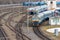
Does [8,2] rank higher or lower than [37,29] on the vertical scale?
lower

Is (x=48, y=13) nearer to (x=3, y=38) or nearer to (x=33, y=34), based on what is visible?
(x=33, y=34)

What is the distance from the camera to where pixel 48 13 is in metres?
44.5

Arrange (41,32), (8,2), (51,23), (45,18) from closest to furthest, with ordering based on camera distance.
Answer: (41,32)
(51,23)
(45,18)
(8,2)

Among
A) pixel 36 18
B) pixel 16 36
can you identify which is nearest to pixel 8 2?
pixel 36 18

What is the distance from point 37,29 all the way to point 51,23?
5.09 m

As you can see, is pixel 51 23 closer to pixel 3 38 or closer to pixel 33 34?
pixel 33 34

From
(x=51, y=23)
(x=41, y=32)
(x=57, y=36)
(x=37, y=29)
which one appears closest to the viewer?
(x=57, y=36)

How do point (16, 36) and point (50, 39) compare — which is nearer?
point (50, 39)

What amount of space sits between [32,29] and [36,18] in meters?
2.63

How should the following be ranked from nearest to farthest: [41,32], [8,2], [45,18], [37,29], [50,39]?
[50,39], [41,32], [37,29], [45,18], [8,2]

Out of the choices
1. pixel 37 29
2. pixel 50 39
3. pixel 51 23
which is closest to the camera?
pixel 50 39

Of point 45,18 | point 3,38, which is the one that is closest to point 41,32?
point 3,38

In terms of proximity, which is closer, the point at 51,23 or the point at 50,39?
the point at 50,39

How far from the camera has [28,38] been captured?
28.7 metres
